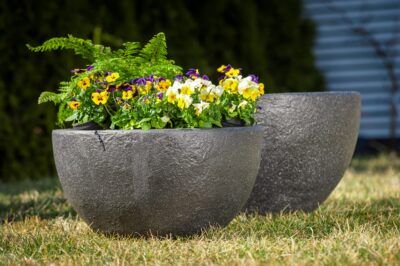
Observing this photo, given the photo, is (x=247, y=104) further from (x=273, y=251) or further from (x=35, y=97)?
(x=35, y=97)

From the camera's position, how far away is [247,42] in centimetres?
880

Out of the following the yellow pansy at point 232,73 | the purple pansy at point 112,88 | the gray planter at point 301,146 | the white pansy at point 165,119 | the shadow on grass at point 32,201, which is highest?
the yellow pansy at point 232,73

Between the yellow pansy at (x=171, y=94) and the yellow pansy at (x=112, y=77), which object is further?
the yellow pansy at (x=112, y=77)

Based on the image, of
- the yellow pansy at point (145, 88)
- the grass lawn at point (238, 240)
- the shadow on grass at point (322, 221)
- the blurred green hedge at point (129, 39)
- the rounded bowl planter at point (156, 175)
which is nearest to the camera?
the grass lawn at point (238, 240)

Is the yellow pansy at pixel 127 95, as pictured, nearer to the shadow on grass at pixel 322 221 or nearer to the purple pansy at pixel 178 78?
the purple pansy at pixel 178 78

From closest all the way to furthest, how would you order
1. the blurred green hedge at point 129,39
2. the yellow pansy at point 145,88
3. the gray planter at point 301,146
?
the yellow pansy at point 145,88, the gray planter at point 301,146, the blurred green hedge at point 129,39

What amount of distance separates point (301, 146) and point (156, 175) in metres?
1.23

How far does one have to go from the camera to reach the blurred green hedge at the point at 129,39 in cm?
669

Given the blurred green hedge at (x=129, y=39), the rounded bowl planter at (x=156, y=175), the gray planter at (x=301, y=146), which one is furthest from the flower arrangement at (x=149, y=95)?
the blurred green hedge at (x=129, y=39)

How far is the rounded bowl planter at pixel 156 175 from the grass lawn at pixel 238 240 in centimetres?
12

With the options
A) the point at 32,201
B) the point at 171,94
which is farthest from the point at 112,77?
the point at 32,201

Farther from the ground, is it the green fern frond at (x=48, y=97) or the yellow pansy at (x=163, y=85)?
the yellow pansy at (x=163, y=85)

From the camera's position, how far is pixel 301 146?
4.25m

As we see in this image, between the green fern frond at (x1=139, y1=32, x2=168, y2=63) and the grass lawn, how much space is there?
98cm
